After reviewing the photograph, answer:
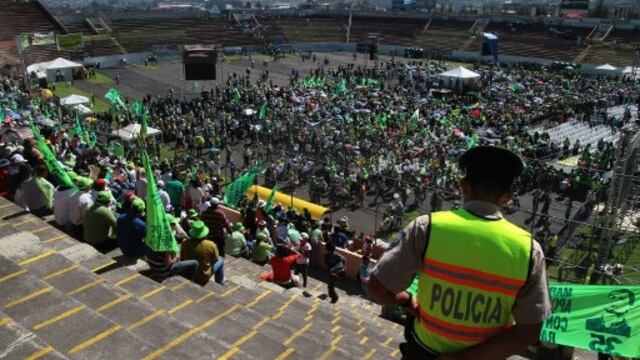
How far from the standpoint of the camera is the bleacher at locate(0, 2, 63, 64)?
49.4 meters

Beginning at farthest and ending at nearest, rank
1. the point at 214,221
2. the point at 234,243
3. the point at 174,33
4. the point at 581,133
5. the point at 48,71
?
the point at 174,33 → the point at 48,71 → the point at 581,133 → the point at 234,243 → the point at 214,221

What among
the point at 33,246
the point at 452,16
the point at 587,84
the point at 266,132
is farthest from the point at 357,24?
the point at 33,246

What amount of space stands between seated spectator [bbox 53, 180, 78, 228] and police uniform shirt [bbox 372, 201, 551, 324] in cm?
762

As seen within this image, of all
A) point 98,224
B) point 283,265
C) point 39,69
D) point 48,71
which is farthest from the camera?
point 48,71

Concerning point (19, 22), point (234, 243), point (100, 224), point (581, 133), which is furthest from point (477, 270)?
point (19, 22)

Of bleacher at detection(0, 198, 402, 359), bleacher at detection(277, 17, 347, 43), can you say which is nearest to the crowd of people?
bleacher at detection(0, 198, 402, 359)

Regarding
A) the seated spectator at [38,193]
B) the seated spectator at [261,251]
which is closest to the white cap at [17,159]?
the seated spectator at [38,193]

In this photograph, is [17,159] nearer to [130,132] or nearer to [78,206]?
[78,206]

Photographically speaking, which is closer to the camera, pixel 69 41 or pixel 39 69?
pixel 69 41

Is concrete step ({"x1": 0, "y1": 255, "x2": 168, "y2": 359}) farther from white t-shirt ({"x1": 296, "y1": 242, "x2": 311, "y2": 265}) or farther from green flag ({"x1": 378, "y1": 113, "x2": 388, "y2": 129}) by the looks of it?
green flag ({"x1": 378, "y1": 113, "x2": 388, "y2": 129})

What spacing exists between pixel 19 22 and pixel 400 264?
202 feet

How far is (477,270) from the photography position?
7.95 ft

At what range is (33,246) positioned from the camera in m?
7.09

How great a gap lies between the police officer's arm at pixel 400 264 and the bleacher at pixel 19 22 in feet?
178
